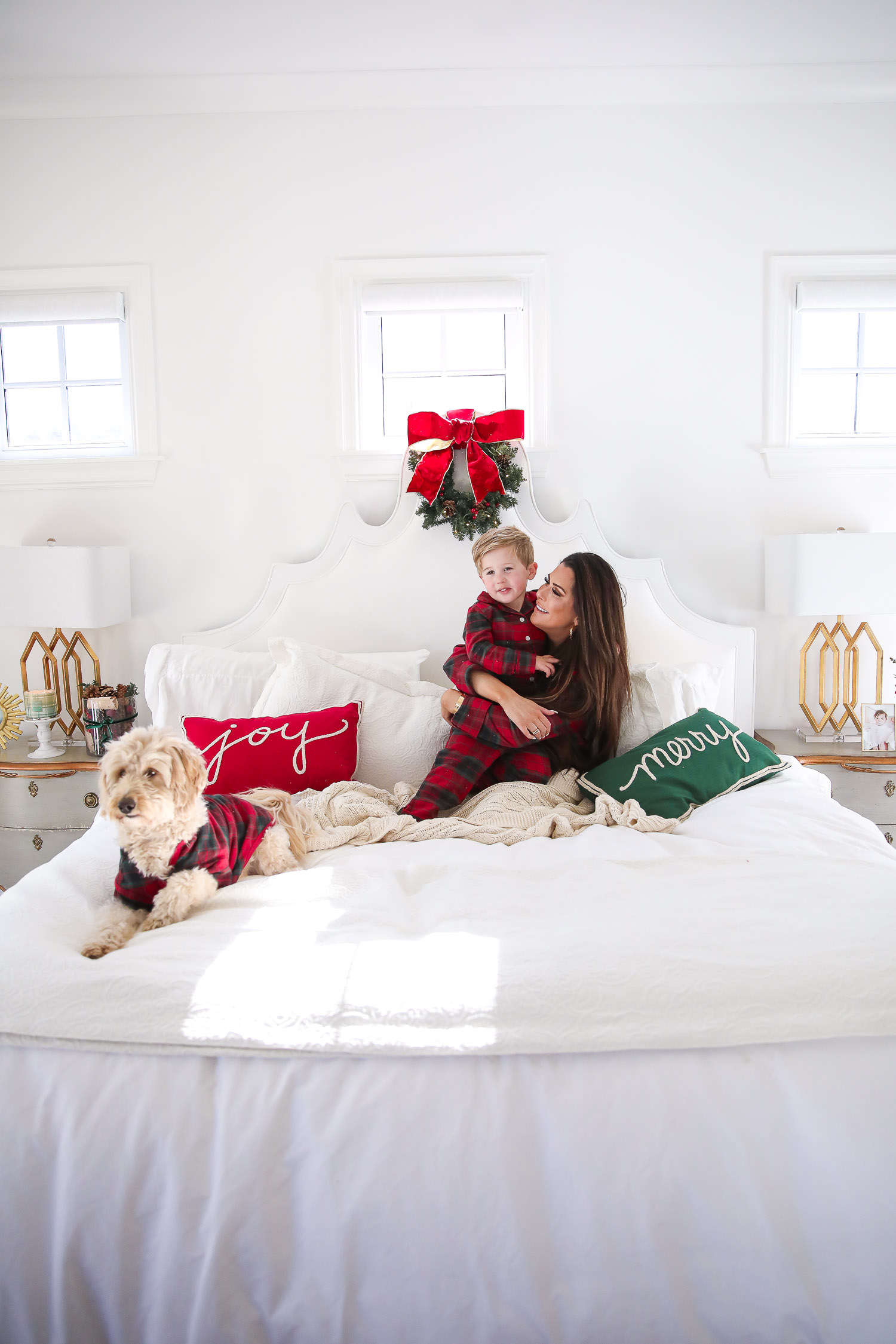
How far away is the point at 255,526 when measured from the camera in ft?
9.05

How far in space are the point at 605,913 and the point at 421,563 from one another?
64.5 inches

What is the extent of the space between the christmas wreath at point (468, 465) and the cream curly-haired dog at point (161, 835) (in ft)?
4.69

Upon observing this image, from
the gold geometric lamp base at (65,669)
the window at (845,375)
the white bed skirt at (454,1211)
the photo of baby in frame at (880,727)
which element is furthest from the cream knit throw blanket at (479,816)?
the window at (845,375)

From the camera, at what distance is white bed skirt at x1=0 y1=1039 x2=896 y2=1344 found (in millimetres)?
878

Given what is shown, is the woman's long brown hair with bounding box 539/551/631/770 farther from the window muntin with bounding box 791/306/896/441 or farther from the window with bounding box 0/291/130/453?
the window with bounding box 0/291/130/453

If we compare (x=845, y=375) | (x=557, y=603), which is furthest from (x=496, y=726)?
(x=845, y=375)

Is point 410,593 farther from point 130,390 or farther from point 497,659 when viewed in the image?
point 130,390

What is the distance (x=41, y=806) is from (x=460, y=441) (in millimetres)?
1751

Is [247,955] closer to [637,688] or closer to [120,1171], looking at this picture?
[120,1171]

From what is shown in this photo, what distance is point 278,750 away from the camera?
1.94m

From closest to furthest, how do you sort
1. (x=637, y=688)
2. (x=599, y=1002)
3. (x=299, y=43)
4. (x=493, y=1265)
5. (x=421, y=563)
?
(x=493, y=1265), (x=599, y=1002), (x=637, y=688), (x=299, y=43), (x=421, y=563)

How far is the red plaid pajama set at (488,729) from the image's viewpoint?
192cm

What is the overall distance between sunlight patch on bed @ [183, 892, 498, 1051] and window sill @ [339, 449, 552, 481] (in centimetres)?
189

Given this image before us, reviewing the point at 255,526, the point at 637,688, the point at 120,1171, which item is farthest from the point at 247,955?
the point at 255,526
